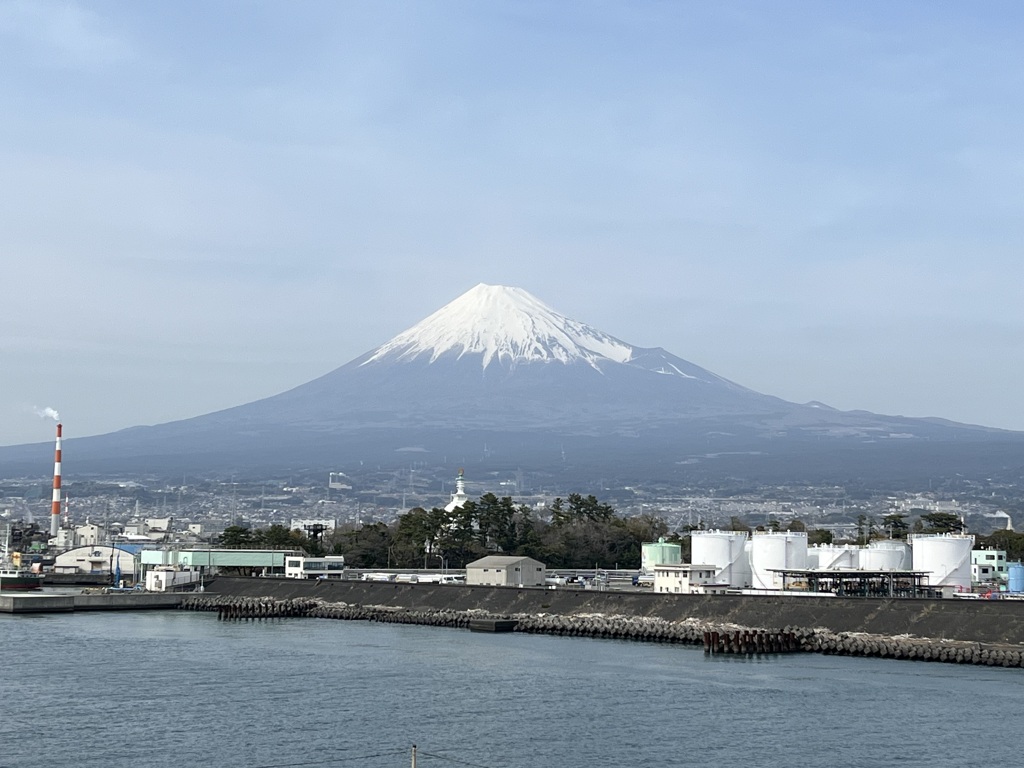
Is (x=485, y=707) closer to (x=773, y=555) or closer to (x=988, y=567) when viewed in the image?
(x=773, y=555)

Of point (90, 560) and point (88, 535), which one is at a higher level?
point (88, 535)

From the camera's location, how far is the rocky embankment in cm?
4900

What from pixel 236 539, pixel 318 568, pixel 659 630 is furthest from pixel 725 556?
pixel 236 539

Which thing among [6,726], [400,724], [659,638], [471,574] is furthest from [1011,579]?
[6,726]

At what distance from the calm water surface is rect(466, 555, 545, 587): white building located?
17272mm

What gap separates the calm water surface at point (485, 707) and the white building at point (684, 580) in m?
14.0

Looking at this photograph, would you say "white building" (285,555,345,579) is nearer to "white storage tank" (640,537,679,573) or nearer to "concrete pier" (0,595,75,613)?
"concrete pier" (0,595,75,613)

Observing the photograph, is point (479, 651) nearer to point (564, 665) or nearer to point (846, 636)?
point (564, 665)

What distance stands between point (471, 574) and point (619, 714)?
36100mm

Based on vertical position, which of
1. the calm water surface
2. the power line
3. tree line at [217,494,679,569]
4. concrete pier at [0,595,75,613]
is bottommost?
the power line

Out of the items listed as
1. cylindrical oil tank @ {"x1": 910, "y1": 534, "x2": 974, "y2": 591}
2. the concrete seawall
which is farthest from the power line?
cylindrical oil tank @ {"x1": 910, "y1": 534, "x2": 974, "y2": 591}

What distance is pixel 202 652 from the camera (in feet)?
172

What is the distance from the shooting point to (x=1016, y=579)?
219 ft

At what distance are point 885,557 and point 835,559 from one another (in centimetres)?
261
